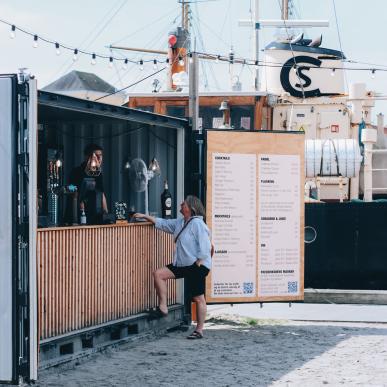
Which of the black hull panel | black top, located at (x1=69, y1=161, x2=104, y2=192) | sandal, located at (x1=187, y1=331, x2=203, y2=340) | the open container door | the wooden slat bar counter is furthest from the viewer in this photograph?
the black hull panel

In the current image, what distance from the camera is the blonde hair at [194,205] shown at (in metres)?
12.2

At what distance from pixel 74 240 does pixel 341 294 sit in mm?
6797

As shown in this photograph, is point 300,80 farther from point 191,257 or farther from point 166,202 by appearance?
point 191,257

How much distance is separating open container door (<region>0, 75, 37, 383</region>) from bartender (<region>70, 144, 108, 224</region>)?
3092 mm

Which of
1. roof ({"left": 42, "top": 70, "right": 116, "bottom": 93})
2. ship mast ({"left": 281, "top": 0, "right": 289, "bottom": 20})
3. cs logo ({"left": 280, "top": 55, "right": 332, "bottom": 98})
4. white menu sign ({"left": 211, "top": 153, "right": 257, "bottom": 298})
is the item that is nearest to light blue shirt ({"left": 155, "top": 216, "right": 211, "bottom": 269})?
white menu sign ({"left": 211, "top": 153, "right": 257, "bottom": 298})

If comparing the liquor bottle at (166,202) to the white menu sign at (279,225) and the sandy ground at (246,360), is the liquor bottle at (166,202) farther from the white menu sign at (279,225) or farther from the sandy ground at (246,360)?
the sandy ground at (246,360)

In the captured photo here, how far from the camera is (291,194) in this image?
13.5 metres

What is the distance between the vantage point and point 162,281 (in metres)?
12.2

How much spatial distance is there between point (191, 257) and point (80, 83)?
24.2 m

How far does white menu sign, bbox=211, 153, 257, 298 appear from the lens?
516 inches

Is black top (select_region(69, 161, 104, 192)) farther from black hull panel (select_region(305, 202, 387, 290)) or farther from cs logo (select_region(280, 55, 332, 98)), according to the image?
cs logo (select_region(280, 55, 332, 98))

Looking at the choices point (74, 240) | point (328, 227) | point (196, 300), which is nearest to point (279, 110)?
point (328, 227)

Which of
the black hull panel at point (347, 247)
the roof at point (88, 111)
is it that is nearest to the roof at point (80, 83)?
the black hull panel at point (347, 247)

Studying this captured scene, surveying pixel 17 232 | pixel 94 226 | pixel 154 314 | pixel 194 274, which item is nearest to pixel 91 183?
pixel 94 226
